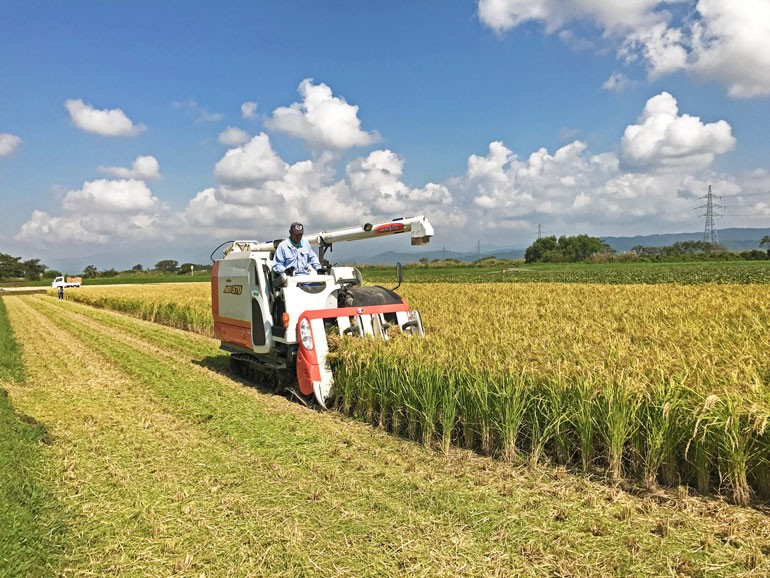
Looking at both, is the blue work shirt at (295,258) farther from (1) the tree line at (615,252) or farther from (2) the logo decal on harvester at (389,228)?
(1) the tree line at (615,252)

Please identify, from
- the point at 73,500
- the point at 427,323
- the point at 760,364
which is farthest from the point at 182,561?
the point at 427,323

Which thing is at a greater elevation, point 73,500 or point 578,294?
point 578,294

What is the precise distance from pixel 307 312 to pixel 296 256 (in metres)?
1.55

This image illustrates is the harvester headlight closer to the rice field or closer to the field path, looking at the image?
the rice field

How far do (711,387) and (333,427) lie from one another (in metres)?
4.11

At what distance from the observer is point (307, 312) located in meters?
7.63

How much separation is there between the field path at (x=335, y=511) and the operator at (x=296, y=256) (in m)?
2.64

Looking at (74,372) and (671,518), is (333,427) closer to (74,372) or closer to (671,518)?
(671,518)

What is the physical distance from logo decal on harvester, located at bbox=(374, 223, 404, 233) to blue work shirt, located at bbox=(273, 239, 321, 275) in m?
1.22

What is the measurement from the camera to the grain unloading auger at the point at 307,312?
7586 mm

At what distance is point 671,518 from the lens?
3992mm

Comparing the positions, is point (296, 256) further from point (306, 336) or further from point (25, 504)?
point (25, 504)

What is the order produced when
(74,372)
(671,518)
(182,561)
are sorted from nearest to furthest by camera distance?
(182,561) < (671,518) < (74,372)

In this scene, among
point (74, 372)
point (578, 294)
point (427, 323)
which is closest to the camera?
point (427, 323)
